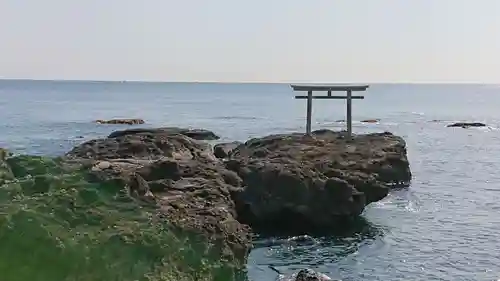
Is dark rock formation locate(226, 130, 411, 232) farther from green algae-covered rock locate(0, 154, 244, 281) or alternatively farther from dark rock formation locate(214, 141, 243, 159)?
green algae-covered rock locate(0, 154, 244, 281)

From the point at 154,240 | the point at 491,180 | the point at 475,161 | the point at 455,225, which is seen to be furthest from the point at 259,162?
the point at 475,161

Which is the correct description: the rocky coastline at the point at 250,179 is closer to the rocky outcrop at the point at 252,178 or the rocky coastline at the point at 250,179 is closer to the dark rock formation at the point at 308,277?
the rocky outcrop at the point at 252,178

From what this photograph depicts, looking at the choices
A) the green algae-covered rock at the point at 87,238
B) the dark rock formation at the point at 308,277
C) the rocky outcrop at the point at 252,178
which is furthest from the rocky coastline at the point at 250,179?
the dark rock formation at the point at 308,277

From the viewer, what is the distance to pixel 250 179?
23.9m

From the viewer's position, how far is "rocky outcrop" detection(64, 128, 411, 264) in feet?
52.3

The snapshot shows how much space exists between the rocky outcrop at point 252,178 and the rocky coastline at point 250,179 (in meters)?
0.04

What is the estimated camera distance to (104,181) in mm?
15250

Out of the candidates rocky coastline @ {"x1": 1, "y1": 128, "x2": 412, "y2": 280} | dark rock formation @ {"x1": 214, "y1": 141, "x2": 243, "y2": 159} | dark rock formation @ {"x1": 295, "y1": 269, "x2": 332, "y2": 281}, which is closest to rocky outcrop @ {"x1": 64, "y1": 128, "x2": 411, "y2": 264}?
rocky coastline @ {"x1": 1, "y1": 128, "x2": 412, "y2": 280}

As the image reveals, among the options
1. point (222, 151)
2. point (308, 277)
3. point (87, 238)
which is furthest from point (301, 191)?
point (222, 151)

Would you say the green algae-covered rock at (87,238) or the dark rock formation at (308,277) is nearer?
the green algae-covered rock at (87,238)

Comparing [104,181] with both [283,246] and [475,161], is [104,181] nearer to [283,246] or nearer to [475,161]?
[283,246]

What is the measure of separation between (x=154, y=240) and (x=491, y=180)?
3020cm

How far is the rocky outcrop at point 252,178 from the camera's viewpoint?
52.3 ft

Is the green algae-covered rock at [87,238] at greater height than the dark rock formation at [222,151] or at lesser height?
greater
